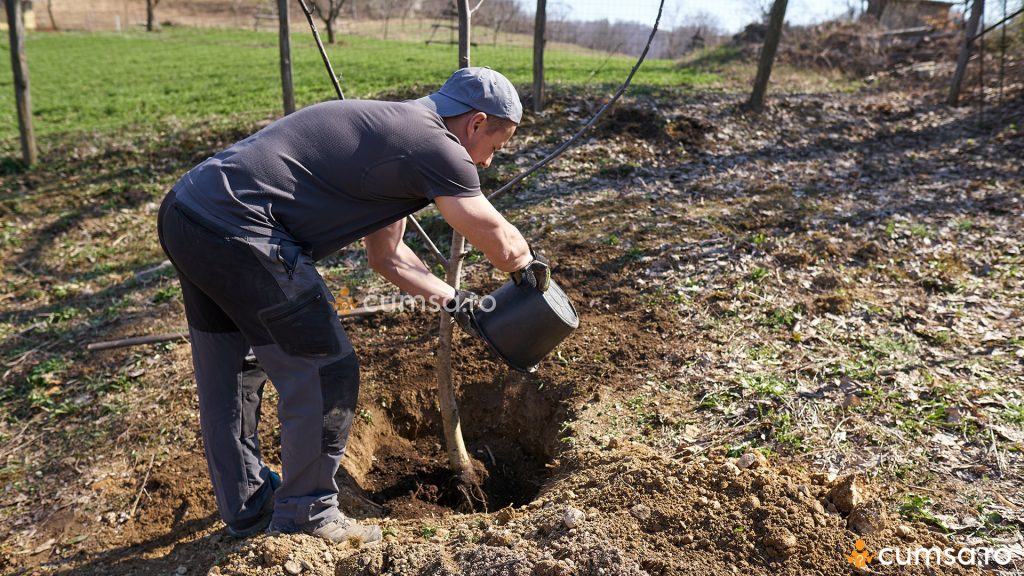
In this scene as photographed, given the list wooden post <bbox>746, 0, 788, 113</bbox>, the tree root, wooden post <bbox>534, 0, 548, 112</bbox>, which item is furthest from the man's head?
wooden post <bbox>746, 0, 788, 113</bbox>

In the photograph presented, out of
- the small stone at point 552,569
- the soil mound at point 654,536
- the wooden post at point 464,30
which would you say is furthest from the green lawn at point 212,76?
the small stone at point 552,569

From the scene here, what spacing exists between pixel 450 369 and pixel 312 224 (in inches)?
48.0

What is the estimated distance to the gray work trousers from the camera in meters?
2.09

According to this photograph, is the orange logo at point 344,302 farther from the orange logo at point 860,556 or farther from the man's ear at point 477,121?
the orange logo at point 860,556

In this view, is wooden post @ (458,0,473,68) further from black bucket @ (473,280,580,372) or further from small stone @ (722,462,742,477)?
small stone @ (722,462,742,477)

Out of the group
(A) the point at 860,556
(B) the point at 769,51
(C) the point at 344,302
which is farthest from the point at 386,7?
(A) the point at 860,556

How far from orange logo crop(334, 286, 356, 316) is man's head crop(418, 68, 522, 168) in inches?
95.8

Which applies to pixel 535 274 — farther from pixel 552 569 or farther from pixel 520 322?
pixel 552 569

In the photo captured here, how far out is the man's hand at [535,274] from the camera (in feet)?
7.98

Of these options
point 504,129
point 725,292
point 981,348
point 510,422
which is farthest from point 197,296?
point 981,348

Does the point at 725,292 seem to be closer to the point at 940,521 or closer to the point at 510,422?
the point at 510,422

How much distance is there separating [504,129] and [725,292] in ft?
8.83

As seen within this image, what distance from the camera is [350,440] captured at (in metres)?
3.44

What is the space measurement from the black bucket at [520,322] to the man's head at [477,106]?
0.59 meters
